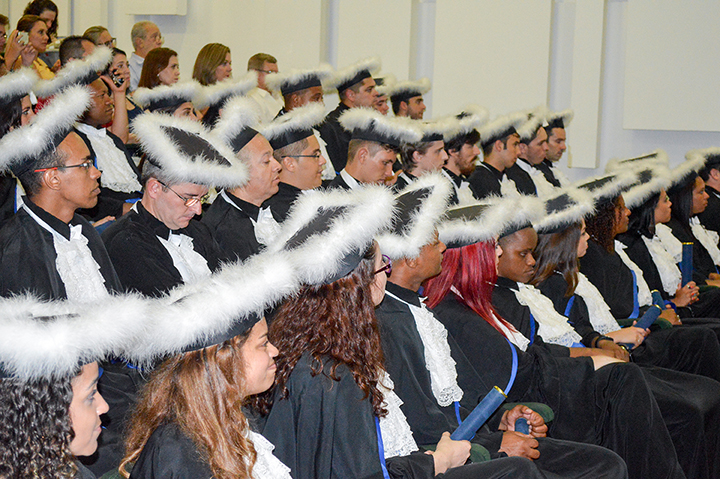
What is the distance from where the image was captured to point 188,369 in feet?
5.93

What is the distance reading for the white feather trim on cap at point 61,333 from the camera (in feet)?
4.83

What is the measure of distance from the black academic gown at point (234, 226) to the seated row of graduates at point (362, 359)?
0.29m

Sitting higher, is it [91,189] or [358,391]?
[91,189]

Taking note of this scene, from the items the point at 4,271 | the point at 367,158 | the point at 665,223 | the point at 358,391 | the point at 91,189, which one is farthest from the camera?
the point at 665,223

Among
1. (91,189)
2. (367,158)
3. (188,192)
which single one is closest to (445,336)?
(188,192)

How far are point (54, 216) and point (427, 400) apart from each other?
1.62 metres

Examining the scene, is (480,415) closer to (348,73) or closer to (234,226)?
(234,226)

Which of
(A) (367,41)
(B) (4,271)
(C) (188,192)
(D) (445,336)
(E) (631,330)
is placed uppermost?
(A) (367,41)

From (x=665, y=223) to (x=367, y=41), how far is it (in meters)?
4.36

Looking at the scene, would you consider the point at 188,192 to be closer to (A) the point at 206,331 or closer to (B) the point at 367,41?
(A) the point at 206,331

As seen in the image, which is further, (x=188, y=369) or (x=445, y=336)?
(x=445, y=336)

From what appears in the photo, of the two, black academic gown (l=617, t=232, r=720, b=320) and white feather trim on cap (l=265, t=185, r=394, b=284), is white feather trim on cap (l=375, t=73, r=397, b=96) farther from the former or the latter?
white feather trim on cap (l=265, t=185, r=394, b=284)

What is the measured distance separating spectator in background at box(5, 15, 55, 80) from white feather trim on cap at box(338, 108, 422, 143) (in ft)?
8.76

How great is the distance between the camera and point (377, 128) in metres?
4.86
